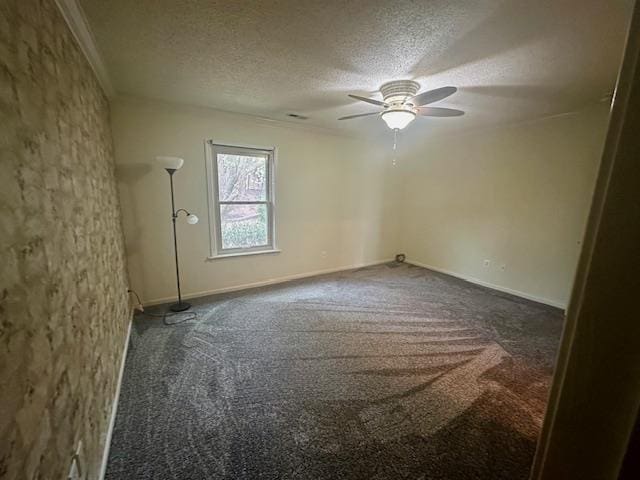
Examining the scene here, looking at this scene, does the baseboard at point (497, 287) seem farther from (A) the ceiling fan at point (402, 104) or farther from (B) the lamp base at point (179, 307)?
(B) the lamp base at point (179, 307)

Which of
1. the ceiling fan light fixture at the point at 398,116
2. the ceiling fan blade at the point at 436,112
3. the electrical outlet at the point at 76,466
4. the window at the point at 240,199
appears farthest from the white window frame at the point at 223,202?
the electrical outlet at the point at 76,466

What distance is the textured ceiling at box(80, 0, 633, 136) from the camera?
1.46m

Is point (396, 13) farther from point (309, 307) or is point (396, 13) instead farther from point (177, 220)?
point (177, 220)

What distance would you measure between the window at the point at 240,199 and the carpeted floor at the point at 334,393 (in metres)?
0.96

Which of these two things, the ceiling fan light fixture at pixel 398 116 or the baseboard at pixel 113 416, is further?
the ceiling fan light fixture at pixel 398 116

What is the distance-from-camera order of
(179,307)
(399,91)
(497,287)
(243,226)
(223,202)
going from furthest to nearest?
(497,287)
(243,226)
(223,202)
(179,307)
(399,91)

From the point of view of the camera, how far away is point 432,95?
206 centimetres

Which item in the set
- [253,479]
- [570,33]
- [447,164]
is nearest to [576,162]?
[447,164]

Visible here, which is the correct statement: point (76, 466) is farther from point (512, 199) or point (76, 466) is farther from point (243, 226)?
point (512, 199)

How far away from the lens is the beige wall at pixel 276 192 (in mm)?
3025

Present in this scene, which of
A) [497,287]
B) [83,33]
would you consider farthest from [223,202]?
[497,287]

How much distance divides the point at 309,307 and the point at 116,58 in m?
2.97

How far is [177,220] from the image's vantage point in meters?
3.30

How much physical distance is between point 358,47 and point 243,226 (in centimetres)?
272
